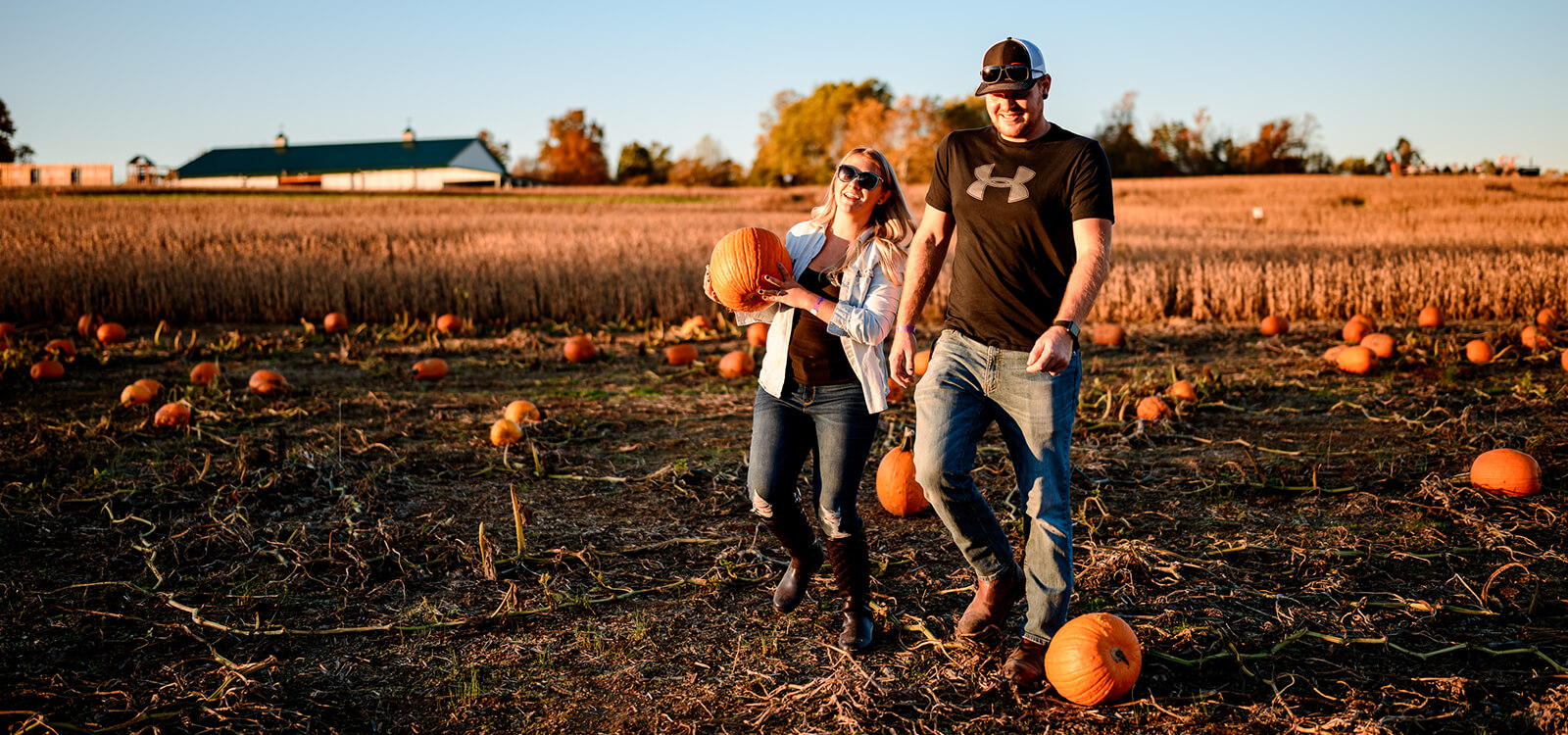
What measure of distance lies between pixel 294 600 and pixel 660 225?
1479cm

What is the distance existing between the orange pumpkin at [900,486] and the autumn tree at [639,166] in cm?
7186

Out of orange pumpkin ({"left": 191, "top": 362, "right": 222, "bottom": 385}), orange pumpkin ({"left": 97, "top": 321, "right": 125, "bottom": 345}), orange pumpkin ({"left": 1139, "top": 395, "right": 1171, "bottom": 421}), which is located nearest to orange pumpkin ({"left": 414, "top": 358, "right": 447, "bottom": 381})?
orange pumpkin ({"left": 191, "top": 362, "right": 222, "bottom": 385})

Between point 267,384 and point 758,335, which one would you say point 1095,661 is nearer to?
point 758,335

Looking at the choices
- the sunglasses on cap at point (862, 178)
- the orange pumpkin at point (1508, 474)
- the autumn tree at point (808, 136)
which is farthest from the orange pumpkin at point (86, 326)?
the autumn tree at point (808, 136)

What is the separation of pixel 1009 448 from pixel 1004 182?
2.89 ft

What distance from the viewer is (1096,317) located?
11.5m

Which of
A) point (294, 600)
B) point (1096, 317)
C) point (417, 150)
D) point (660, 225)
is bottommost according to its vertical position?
point (294, 600)

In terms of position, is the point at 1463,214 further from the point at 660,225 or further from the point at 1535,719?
the point at 1535,719

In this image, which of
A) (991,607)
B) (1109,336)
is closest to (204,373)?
(991,607)

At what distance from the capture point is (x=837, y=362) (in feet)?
10.7

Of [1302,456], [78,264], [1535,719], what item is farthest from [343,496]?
[78,264]

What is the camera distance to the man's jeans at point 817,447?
3270 millimetres

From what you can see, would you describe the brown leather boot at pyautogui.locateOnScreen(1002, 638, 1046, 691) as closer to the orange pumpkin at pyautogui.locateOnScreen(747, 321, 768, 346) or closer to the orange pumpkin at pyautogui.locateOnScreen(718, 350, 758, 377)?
the orange pumpkin at pyautogui.locateOnScreen(718, 350, 758, 377)

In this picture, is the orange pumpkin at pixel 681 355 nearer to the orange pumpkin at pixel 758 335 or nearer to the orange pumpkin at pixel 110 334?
the orange pumpkin at pixel 758 335
